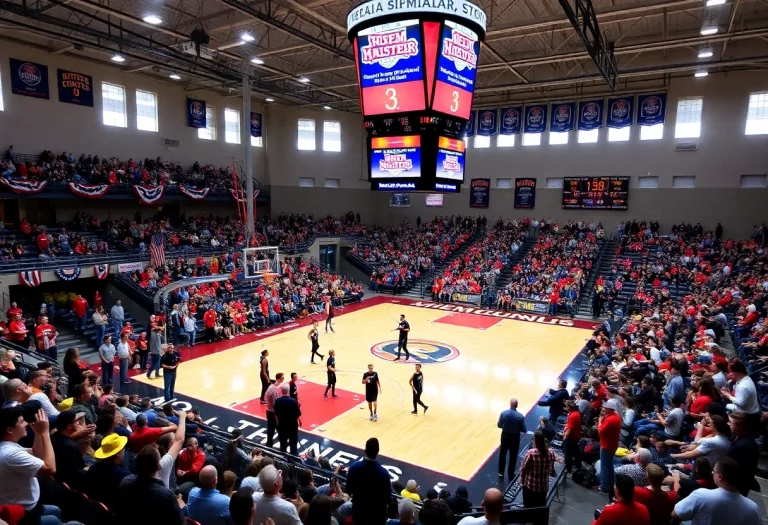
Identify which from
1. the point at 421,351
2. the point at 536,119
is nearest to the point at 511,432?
the point at 421,351

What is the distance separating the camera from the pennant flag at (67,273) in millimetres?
17516

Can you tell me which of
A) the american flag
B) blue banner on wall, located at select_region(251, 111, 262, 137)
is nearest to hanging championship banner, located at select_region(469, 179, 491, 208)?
blue banner on wall, located at select_region(251, 111, 262, 137)

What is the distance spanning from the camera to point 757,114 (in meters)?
26.2

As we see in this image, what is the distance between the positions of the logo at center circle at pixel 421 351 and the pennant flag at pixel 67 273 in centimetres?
1136

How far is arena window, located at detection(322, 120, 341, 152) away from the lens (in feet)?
121

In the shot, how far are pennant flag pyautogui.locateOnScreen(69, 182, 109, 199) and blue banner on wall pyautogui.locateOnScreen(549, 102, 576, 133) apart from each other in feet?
85.0

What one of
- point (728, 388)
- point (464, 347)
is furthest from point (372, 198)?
point (728, 388)

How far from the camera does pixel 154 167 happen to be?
27297 millimetres

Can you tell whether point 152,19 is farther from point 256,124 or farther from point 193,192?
point 256,124

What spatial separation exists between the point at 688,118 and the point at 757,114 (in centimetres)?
322

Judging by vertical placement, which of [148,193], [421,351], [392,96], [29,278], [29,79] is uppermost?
[29,79]

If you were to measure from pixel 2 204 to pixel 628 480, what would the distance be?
91.3ft

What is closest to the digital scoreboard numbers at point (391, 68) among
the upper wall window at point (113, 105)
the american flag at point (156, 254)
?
the american flag at point (156, 254)

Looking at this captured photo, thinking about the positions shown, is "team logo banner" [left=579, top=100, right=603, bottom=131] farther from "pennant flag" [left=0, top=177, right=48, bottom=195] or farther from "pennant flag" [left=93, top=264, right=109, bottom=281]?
"pennant flag" [left=0, top=177, right=48, bottom=195]
